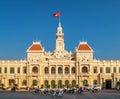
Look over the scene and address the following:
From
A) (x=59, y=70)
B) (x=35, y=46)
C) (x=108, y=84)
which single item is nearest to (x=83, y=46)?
(x=59, y=70)

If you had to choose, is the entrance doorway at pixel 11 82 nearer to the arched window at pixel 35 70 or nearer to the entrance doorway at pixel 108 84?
the arched window at pixel 35 70

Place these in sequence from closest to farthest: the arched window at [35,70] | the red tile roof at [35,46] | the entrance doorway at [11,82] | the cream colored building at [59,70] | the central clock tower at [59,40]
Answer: the cream colored building at [59,70], the entrance doorway at [11,82], the arched window at [35,70], the red tile roof at [35,46], the central clock tower at [59,40]

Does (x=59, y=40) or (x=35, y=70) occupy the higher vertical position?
(x=59, y=40)

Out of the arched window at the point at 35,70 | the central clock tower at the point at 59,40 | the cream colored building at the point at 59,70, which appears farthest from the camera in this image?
the central clock tower at the point at 59,40

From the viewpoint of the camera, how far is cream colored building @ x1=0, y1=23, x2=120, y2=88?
111m

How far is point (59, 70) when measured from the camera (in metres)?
115

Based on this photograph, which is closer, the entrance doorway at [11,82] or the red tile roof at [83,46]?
the entrance doorway at [11,82]

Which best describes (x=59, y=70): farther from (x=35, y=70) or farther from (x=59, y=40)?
(x=59, y=40)

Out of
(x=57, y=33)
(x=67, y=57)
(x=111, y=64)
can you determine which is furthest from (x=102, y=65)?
(x=57, y=33)

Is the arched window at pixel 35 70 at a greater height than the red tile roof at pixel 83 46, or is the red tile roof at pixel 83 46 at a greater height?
the red tile roof at pixel 83 46

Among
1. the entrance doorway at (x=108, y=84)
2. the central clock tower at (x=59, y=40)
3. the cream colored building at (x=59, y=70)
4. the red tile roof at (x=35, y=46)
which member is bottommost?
the entrance doorway at (x=108, y=84)

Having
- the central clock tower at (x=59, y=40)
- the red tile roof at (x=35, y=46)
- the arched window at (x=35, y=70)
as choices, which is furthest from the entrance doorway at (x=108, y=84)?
the red tile roof at (x=35, y=46)

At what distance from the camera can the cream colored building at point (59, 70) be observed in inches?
4368

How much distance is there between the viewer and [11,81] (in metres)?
113
